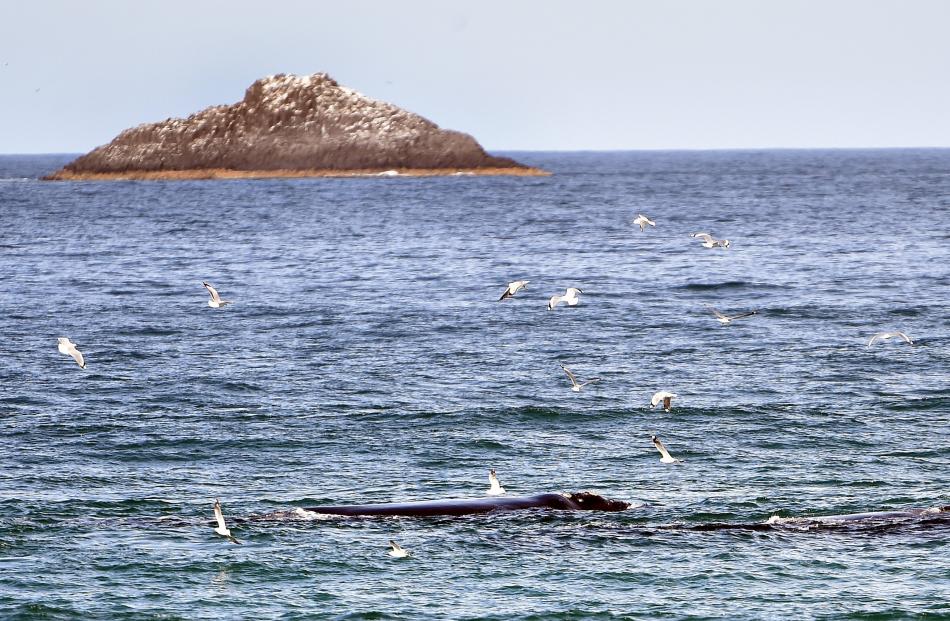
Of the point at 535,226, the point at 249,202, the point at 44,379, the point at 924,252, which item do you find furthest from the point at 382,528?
the point at 249,202

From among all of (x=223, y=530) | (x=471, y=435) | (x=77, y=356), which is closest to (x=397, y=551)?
(x=223, y=530)

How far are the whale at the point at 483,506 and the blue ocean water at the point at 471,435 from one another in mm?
394

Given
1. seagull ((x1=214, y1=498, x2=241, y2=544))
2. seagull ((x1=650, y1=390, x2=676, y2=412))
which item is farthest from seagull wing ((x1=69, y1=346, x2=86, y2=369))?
seagull ((x1=650, y1=390, x2=676, y2=412))

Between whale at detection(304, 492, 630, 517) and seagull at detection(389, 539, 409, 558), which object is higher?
whale at detection(304, 492, 630, 517)

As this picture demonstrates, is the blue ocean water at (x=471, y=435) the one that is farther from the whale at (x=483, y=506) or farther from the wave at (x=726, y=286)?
the whale at (x=483, y=506)

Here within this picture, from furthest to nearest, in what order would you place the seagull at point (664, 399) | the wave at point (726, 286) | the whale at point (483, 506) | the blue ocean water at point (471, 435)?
the wave at point (726, 286)
the seagull at point (664, 399)
the whale at point (483, 506)
the blue ocean water at point (471, 435)

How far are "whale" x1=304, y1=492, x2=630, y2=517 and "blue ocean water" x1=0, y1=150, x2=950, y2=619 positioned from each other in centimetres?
39

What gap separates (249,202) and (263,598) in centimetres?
13445

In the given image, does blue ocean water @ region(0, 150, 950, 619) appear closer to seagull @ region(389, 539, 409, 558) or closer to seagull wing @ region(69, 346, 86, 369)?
seagull @ region(389, 539, 409, 558)

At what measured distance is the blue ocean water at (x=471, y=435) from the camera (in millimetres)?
22078

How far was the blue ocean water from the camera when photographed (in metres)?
22.1

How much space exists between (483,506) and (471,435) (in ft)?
25.4

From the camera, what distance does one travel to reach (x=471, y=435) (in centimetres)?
3334

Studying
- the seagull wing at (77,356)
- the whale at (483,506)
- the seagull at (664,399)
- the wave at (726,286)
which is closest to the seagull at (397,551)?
the whale at (483,506)
